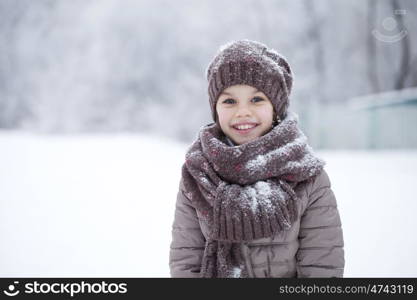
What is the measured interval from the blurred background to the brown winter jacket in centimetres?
122

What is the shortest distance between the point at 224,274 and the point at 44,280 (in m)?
0.80

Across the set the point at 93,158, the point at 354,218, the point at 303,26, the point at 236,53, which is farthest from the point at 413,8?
the point at 236,53

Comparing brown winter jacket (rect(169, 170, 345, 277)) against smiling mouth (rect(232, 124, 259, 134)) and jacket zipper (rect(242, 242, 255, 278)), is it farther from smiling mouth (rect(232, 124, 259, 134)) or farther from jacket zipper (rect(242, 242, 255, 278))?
smiling mouth (rect(232, 124, 259, 134))

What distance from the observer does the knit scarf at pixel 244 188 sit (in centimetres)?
116

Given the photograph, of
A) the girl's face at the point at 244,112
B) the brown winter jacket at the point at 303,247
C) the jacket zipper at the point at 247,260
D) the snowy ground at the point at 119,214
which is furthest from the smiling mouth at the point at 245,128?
the snowy ground at the point at 119,214

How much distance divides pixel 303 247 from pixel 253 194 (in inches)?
10.5

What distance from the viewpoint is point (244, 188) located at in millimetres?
1202

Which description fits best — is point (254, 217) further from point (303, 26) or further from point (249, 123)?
point (303, 26)

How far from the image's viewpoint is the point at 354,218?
3260mm

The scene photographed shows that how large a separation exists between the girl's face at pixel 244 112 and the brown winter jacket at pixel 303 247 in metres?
0.25

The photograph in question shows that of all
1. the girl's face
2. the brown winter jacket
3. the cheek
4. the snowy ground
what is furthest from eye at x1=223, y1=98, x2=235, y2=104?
the snowy ground

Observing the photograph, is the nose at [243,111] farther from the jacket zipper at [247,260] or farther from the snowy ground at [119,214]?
the snowy ground at [119,214]

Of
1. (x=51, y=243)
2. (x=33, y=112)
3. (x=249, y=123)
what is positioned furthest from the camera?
(x=33, y=112)

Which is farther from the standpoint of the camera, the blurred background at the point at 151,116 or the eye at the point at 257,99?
the blurred background at the point at 151,116
